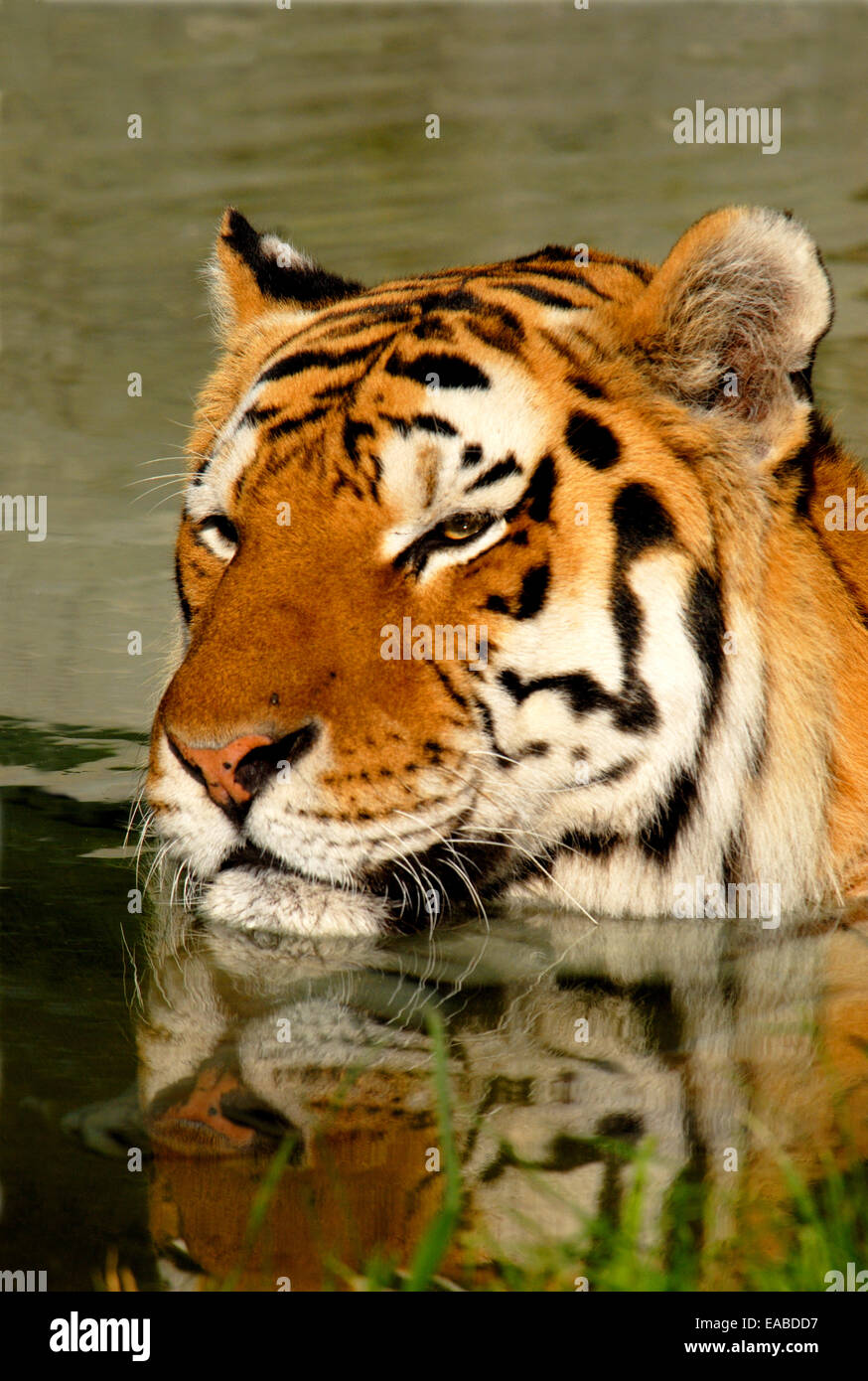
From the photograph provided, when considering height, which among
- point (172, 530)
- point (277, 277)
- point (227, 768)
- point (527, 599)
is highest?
point (277, 277)

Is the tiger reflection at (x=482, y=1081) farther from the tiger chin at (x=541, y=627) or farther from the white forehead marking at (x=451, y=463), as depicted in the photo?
the white forehead marking at (x=451, y=463)

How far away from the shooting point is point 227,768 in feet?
8.30

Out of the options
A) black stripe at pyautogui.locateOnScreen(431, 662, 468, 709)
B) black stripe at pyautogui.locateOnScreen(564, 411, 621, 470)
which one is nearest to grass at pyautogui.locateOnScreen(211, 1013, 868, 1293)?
black stripe at pyautogui.locateOnScreen(431, 662, 468, 709)

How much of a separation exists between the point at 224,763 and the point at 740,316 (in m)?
1.06

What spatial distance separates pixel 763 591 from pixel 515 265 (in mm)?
943

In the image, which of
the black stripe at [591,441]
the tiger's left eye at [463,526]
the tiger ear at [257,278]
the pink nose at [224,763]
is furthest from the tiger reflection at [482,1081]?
the tiger ear at [257,278]

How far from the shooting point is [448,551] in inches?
106

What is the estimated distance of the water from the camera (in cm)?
205

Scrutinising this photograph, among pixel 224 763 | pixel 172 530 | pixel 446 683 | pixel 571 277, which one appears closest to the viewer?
pixel 224 763

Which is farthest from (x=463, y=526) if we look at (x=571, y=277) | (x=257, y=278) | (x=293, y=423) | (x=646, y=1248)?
(x=646, y=1248)

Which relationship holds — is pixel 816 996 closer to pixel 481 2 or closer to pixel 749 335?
pixel 749 335

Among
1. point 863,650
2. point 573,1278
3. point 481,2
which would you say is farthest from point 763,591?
point 481,2

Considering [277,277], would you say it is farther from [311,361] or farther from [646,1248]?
[646,1248]

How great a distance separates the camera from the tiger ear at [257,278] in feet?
11.5
